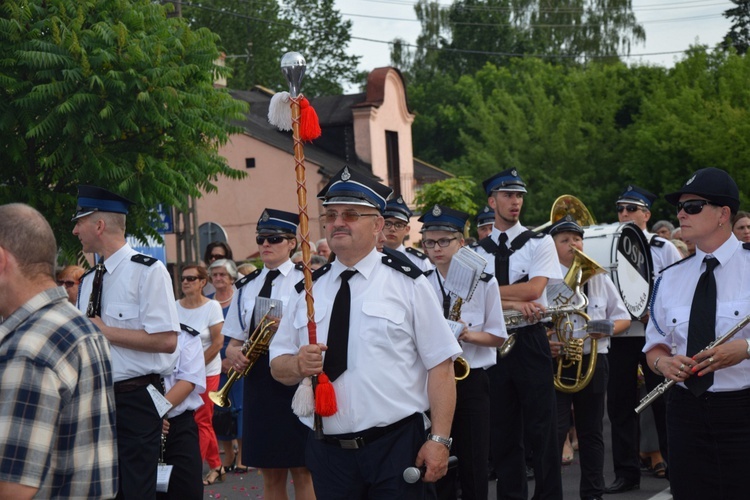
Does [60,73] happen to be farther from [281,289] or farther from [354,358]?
[354,358]

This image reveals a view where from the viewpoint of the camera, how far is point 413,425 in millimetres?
5301

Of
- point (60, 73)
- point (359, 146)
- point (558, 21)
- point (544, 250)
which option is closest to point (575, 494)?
point (544, 250)

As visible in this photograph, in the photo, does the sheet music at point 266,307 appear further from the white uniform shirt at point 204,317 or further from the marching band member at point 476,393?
the white uniform shirt at point 204,317

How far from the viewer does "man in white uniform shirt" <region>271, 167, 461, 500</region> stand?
5.22 metres

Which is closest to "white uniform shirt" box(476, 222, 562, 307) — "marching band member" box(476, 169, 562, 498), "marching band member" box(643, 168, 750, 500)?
"marching band member" box(476, 169, 562, 498)

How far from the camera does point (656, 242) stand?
11.0 metres

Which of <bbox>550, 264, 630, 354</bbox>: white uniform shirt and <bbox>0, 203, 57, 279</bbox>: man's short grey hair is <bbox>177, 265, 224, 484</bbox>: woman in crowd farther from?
<bbox>0, 203, 57, 279</bbox>: man's short grey hair

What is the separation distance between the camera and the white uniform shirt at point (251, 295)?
27.0ft

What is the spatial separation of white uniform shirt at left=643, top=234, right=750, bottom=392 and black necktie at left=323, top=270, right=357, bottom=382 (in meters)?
1.82

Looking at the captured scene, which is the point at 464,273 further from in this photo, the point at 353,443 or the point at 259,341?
the point at 353,443

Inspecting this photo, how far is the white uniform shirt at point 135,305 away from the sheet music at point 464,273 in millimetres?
1820

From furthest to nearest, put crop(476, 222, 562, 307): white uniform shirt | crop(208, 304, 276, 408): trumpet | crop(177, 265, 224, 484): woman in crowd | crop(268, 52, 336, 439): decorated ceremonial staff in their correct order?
crop(177, 265, 224, 484): woman in crowd
crop(476, 222, 562, 307): white uniform shirt
crop(208, 304, 276, 408): trumpet
crop(268, 52, 336, 439): decorated ceremonial staff

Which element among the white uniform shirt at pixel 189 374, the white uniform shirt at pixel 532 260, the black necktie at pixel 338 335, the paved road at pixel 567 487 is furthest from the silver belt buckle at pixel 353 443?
the paved road at pixel 567 487

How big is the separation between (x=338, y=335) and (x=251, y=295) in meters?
3.16
